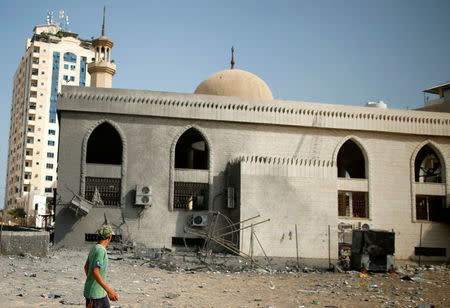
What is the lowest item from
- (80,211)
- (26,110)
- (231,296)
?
(231,296)

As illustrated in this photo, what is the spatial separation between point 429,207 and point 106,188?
56.5 ft

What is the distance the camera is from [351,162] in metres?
29.2

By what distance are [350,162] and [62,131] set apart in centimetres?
1739

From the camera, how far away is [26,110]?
68.4 metres

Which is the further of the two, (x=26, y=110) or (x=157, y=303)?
(x=26, y=110)

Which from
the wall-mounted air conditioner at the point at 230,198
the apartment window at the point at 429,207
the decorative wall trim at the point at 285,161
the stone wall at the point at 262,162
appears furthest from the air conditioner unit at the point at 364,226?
the wall-mounted air conditioner at the point at 230,198

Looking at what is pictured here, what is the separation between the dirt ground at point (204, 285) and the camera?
10.2 m

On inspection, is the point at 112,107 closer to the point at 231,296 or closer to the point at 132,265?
the point at 132,265

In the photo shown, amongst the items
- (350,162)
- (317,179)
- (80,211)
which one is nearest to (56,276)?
(80,211)

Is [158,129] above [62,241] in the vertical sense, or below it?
above

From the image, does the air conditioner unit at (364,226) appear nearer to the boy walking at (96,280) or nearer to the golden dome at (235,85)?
the golden dome at (235,85)

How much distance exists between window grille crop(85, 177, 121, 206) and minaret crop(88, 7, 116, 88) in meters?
7.21

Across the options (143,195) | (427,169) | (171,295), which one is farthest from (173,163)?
(427,169)

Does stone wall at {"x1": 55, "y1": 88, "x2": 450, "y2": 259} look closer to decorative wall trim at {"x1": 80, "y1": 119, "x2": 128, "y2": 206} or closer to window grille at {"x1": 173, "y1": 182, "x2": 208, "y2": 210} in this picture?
decorative wall trim at {"x1": 80, "y1": 119, "x2": 128, "y2": 206}
